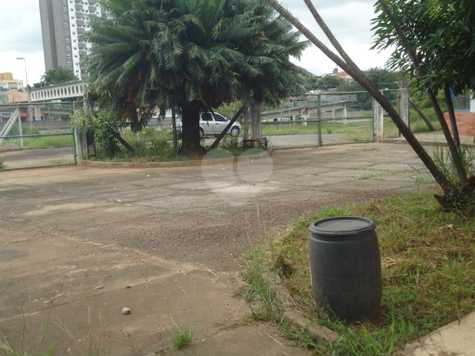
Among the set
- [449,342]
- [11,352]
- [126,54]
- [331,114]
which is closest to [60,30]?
[331,114]

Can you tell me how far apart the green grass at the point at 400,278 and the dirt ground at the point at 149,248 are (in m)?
0.27

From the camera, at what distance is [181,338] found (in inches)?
144

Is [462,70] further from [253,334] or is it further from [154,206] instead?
[154,206]

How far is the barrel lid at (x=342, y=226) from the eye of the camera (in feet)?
12.0

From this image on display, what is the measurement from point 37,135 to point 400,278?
45.8ft

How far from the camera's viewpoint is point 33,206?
32.0 feet

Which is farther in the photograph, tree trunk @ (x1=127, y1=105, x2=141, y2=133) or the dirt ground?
tree trunk @ (x1=127, y1=105, x2=141, y2=133)

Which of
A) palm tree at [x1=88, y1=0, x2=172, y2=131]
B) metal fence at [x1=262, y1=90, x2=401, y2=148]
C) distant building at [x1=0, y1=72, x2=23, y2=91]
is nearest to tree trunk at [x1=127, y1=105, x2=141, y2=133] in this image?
palm tree at [x1=88, y1=0, x2=172, y2=131]

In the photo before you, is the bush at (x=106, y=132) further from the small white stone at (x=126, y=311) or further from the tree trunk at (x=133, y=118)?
the small white stone at (x=126, y=311)

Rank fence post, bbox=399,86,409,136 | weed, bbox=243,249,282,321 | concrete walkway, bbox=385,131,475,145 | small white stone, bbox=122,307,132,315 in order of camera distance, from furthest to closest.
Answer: fence post, bbox=399,86,409,136
concrete walkway, bbox=385,131,475,145
small white stone, bbox=122,307,132,315
weed, bbox=243,249,282,321

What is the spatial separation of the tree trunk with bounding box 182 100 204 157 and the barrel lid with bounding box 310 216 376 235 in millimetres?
12545

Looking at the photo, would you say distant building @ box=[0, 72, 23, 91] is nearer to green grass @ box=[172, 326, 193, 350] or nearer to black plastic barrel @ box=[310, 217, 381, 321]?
green grass @ box=[172, 326, 193, 350]

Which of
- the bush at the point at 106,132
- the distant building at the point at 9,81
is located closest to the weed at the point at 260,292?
the bush at the point at 106,132

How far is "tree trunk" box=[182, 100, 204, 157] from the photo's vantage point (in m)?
16.4
